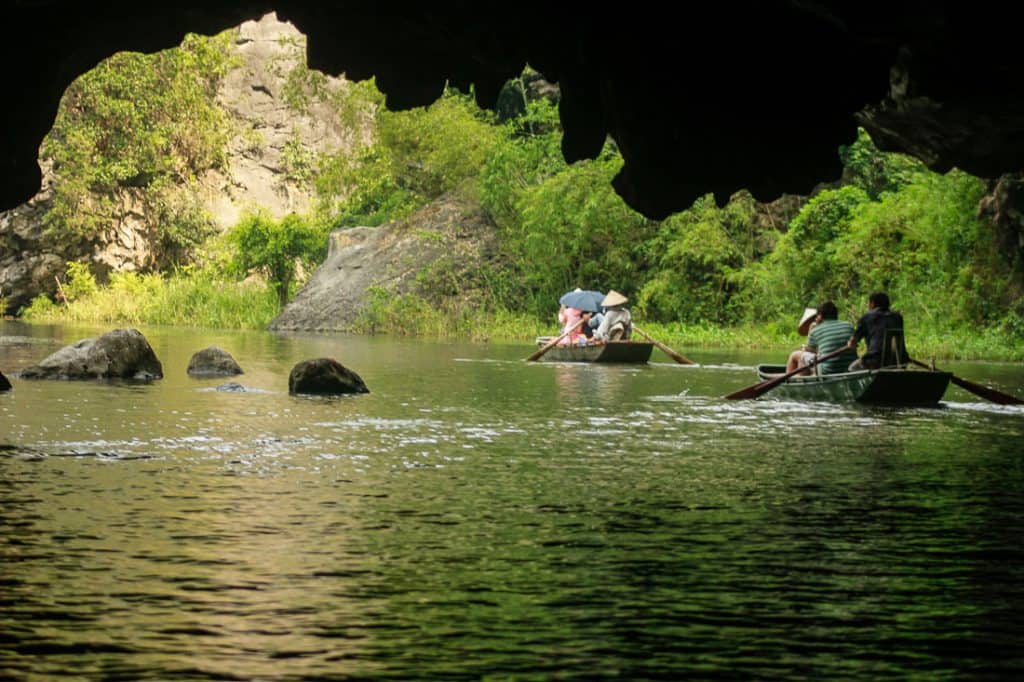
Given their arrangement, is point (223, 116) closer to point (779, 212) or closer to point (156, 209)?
point (156, 209)

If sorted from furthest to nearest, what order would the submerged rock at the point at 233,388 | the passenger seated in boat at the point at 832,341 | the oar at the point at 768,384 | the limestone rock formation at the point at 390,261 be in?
1. the limestone rock formation at the point at 390,261
2. the passenger seated in boat at the point at 832,341
3. the submerged rock at the point at 233,388
4. the oar at the point at 768,384

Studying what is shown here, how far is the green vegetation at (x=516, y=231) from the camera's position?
34.7 metres

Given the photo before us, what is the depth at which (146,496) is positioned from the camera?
379 inches

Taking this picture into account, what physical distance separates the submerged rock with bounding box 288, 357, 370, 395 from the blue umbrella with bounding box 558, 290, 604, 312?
11770mm

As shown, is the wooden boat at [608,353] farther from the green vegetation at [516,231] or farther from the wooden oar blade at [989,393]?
the wooden oar blade at [989,393]

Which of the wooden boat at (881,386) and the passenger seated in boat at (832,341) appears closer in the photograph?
the wooden boat at (881,386)

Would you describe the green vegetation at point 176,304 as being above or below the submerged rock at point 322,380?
above

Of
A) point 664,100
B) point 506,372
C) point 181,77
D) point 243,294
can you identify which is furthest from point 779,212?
point 664,100

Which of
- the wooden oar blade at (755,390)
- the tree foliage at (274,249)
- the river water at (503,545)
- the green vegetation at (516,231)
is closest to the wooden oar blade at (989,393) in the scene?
Answer: the wooden oar blade at (755,390)

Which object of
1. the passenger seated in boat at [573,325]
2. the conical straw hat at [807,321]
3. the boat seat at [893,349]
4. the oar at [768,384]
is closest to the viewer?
the boat seat at [893,349]

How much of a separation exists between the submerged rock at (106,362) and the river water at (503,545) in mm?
4677

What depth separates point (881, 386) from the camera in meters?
18.0

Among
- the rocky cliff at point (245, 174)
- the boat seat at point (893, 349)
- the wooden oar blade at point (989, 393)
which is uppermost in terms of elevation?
the rocky cliff at point (245, 174)

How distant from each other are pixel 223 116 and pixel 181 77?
118 inches
